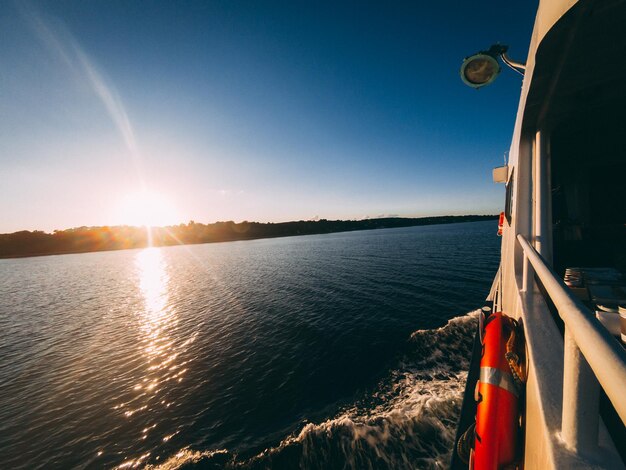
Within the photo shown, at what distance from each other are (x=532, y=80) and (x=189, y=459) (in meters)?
10.5

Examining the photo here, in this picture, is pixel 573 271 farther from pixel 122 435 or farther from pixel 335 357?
pixel 122 435

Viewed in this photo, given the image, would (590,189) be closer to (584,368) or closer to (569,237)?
(569,237)

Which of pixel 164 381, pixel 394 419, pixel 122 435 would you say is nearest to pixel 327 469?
pixel 394 419

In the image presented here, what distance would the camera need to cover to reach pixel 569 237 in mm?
6555

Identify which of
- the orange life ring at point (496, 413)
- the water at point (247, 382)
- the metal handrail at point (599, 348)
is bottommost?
the water at point (247, 382)

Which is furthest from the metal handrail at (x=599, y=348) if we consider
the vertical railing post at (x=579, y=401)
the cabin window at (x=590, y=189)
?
the cabin window at (x=590, y=189)

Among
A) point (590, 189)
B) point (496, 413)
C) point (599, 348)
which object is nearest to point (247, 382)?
point (496, 413)

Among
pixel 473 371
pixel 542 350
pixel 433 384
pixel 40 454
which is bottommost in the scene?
pixel 40 454

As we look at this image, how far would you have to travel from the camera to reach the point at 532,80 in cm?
314

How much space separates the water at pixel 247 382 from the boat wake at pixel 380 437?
0.03 metres

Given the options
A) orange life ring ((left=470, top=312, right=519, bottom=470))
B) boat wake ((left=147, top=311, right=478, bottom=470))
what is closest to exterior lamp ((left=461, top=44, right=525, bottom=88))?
orange life ring ((left=470, top=312, right=519, bottom=470))

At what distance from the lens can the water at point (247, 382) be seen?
664 centimetres

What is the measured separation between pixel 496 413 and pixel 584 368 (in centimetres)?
275

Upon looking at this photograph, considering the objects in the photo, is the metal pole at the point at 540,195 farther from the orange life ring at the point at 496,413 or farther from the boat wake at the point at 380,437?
the boat wake at the point at 380,437
